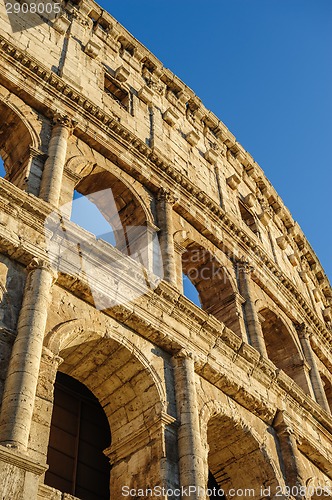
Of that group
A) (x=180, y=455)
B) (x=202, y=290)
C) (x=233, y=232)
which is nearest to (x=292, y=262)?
(x=233, y=232)

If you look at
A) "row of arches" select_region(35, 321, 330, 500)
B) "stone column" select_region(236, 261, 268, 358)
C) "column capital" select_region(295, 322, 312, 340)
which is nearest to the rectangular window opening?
"stone column" select_region(236, 261, 268, 358)

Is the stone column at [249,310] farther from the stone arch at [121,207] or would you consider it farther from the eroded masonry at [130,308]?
the stone arch at [121,207]

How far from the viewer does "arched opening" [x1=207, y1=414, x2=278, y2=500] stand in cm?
1091

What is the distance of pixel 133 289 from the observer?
1027 cm

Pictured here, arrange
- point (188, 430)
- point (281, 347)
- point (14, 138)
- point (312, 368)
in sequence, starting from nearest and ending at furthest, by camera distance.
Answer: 1. point (188, 430)
2. point (14, 138)
3. point (312, 368)
4. point (281, 347)

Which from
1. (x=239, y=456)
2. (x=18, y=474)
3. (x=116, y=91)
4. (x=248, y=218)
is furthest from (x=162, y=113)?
(x=18, y=474)

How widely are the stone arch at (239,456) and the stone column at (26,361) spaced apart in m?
4.02

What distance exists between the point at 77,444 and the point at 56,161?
4751mm

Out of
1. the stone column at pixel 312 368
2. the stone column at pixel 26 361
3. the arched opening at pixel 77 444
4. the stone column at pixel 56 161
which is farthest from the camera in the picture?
the stone column at pixel 312 368

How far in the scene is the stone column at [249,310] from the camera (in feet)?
43.2

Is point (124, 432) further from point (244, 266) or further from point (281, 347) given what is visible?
point (281, 347)

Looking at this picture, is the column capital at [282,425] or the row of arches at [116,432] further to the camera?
the column capital at [282,425]

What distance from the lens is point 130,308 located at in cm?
990

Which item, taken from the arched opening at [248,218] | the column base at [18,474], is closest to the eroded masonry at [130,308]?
the column base at [18,474]
